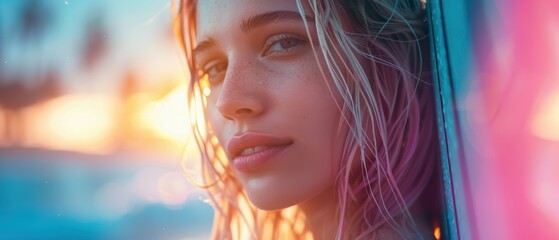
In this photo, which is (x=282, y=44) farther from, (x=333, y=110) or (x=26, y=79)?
(x=26, y=79)

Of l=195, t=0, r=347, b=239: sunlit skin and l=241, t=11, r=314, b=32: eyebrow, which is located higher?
l=241, t=11, r=314, b=32: eyebrow

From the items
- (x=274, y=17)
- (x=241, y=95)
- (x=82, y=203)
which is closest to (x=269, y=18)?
(x=274, y=17)

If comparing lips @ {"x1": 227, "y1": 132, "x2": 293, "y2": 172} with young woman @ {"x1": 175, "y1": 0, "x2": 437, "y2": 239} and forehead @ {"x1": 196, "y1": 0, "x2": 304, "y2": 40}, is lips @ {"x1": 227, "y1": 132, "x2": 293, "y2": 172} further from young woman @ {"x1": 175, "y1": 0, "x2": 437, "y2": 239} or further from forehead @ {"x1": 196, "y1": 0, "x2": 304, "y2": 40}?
forehead @ {"x1": 196, "y1": 0, "x2": 304, "y2": 40}

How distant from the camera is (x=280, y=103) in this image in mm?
759

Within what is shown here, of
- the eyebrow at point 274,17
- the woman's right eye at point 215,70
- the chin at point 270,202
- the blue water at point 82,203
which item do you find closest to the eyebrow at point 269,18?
the eyebrow at point 274,17

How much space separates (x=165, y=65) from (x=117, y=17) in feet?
0.43

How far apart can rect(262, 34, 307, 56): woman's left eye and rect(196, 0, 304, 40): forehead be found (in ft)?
0.12

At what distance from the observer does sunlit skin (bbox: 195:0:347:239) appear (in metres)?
0.76

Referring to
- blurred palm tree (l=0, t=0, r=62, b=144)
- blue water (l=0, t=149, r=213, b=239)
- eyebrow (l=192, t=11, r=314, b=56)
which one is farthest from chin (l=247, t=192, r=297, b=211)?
blurred palm tree (l=0, t=0, r=62, b=144)

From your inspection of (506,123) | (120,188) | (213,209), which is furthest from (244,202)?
(506,123)

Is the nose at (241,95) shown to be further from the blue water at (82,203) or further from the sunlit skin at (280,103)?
the blue water at (82,203)

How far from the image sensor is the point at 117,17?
112cm

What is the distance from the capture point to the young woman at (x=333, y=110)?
2.49 ft

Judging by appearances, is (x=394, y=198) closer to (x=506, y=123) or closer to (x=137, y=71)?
(x=506, y=123)
